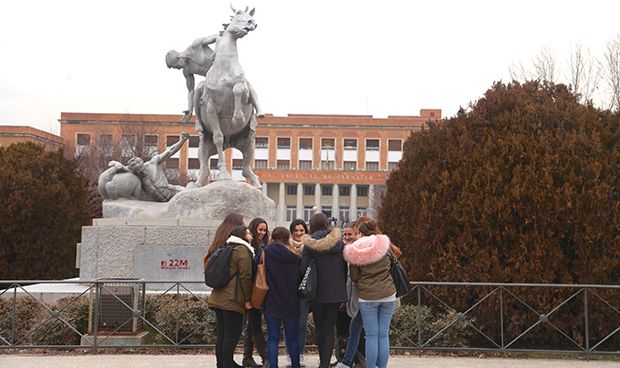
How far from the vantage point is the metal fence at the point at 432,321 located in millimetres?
8930

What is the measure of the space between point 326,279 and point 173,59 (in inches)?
329

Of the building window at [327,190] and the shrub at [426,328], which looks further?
the building window at [327,190]

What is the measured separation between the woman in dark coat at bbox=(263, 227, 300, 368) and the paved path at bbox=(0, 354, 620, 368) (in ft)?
3.78

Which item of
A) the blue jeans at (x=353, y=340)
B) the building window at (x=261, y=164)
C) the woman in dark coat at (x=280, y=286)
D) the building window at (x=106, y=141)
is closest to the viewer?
the woman in dark coat at (x=280, y=286)

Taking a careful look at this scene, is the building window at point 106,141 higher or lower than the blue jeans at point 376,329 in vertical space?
higher

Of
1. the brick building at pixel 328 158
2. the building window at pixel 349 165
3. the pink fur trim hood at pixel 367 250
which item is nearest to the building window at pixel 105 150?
the pink fur trim hood at pixel 367 250

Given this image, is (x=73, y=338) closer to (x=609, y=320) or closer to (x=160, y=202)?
(x=160, y=202)

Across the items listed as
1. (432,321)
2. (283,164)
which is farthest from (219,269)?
(283,164)

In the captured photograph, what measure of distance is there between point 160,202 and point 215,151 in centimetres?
156

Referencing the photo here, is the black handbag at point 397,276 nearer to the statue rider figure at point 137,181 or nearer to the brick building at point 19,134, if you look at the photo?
the statue rider figure at point 137,181

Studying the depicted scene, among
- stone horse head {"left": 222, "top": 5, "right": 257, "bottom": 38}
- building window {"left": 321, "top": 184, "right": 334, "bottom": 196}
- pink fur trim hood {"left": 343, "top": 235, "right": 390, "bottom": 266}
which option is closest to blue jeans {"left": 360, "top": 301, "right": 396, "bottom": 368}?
pink fur trim hood {"left": 343, "top": 235, "right": 390, "bottom": 266}

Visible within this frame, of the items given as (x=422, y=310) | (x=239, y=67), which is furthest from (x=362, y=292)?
(x=239, y=67)

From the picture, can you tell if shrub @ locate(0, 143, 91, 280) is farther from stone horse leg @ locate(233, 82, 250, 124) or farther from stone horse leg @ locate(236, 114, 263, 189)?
stone horse leg @ locate(233, 82, 250, 124)

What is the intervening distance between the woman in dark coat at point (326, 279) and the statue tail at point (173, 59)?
311 inches
